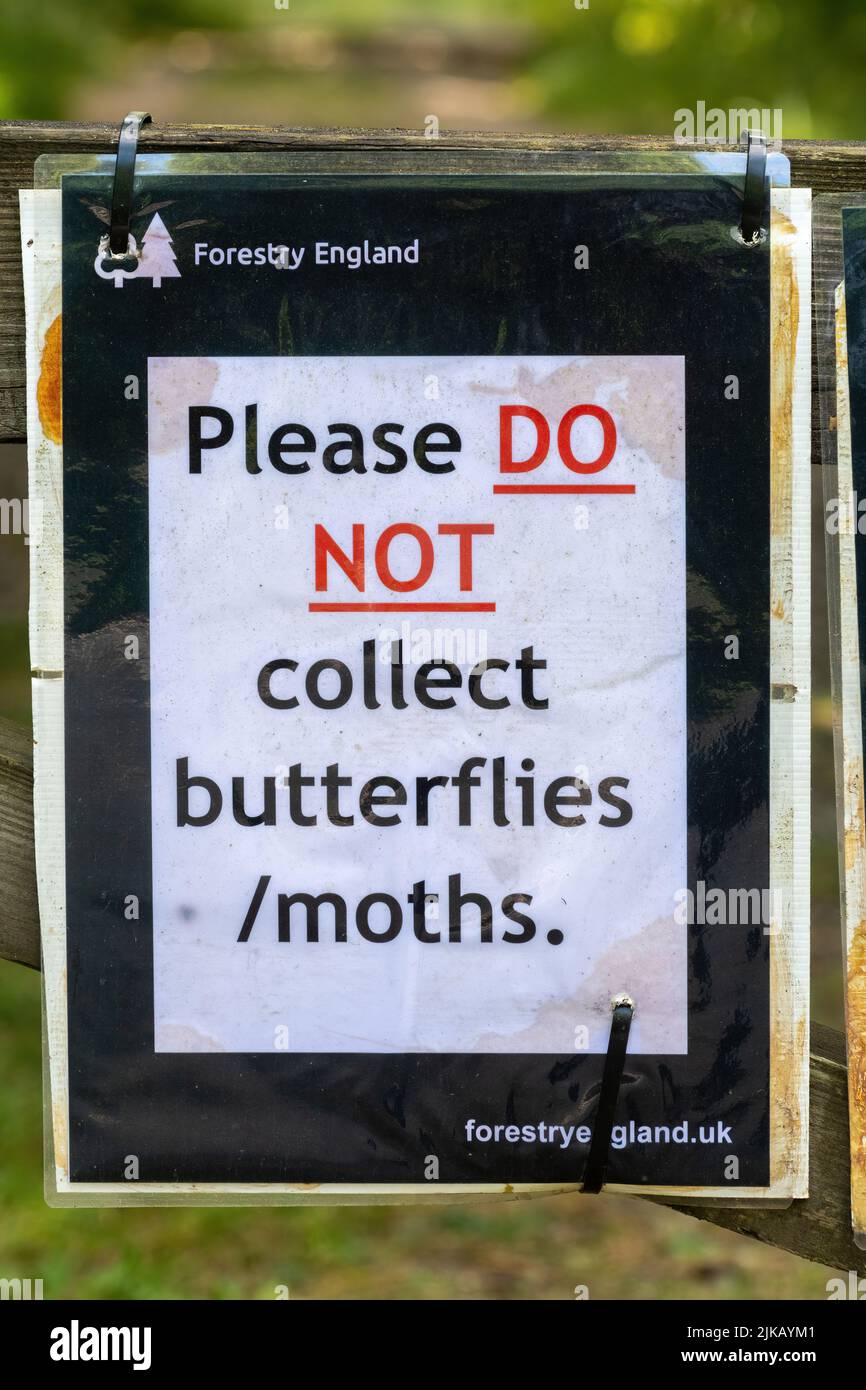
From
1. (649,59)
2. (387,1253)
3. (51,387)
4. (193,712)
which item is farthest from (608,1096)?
(649,59)

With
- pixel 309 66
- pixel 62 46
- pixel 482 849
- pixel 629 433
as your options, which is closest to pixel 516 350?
pixel 629 433

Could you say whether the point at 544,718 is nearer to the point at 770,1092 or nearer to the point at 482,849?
the point at 482,849

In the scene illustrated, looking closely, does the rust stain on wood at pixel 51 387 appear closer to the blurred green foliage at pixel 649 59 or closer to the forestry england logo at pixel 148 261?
the forestry england logo at pixel 148 261

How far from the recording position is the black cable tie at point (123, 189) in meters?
1.59

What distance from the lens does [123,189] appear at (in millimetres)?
1594

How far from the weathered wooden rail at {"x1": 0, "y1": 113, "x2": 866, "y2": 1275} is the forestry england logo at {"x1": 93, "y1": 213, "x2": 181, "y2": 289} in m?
0.11

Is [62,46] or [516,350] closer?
[516,350]

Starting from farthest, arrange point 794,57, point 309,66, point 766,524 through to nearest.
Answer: point 309,66 → point 794,57 → point 766,524

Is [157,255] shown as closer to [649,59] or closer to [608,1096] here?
[608,1096]

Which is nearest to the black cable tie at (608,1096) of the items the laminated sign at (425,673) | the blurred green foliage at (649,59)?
the laminated sign at (425,673)

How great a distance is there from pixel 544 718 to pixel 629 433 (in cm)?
35

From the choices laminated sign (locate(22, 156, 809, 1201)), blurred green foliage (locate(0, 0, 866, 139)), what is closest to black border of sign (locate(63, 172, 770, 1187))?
laminated sign (locate(22, 156, 809, 1201))

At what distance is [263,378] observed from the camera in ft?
5.25

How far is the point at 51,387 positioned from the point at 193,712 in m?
0.43
